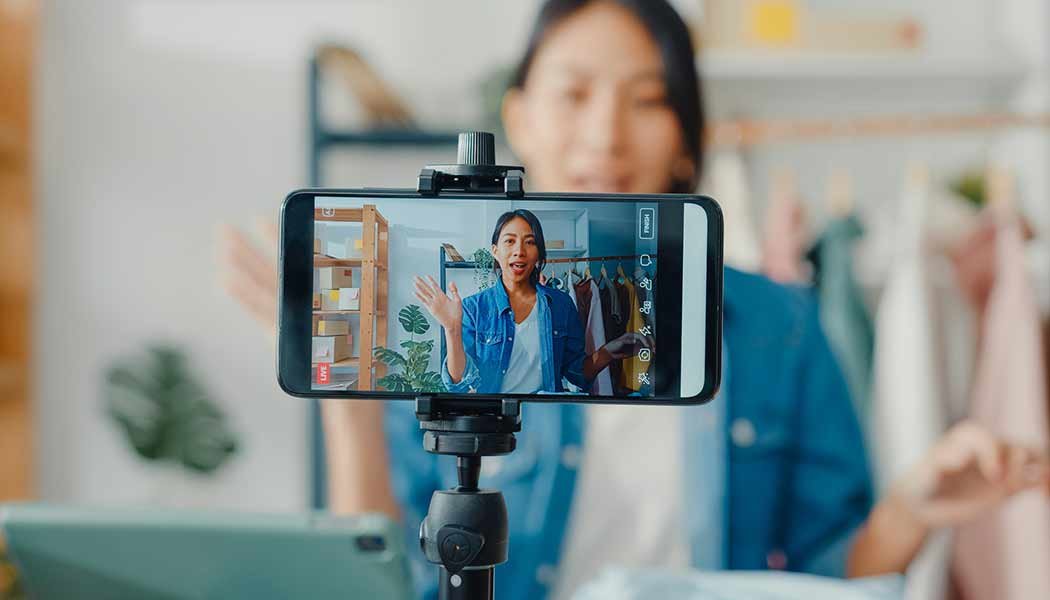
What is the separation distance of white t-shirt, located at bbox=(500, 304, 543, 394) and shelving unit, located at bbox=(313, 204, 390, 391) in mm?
53

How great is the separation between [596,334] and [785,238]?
93 centimetres

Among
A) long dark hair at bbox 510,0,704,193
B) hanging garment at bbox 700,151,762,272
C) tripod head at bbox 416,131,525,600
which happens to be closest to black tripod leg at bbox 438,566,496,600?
tripod head at bbox 416,131,525,600

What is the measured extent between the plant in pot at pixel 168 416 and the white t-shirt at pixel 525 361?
1199 millimetres

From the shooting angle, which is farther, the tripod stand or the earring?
the earring

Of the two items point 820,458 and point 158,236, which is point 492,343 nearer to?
point 820,458

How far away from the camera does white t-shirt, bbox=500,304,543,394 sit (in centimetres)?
41

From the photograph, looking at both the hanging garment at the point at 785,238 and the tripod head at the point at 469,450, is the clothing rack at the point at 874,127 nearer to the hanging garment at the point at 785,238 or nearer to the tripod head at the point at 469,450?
the hanging garment at the point at 785,238

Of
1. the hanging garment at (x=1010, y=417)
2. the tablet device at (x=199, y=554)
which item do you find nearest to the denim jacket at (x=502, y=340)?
the tablet device at (x=199, y=554)

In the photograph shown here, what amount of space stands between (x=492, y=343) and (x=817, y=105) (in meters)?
1.33

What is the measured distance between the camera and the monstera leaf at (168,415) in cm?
150

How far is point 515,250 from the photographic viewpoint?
16.1 inches

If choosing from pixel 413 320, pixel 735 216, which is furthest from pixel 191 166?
pixel 413 320

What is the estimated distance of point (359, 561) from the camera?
0.50 metres

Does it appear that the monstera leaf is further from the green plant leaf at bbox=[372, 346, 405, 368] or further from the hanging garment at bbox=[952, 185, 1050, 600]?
the green plant leaf at bbox=[372, 346, 405, 368]
